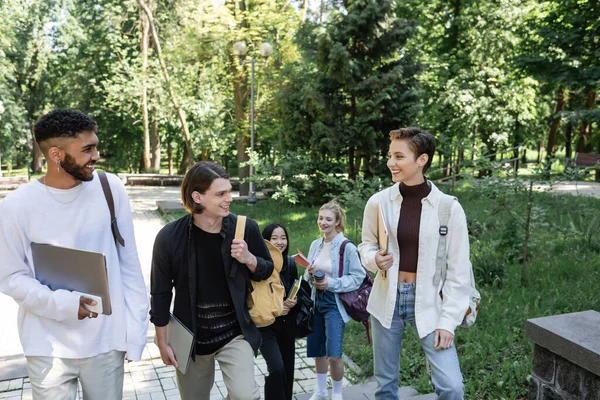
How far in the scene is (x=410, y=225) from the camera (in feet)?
10.1

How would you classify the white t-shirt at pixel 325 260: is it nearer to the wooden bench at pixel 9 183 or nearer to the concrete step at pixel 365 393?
the concrete step at pixel 365 393

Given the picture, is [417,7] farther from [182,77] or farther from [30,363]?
[30,363]

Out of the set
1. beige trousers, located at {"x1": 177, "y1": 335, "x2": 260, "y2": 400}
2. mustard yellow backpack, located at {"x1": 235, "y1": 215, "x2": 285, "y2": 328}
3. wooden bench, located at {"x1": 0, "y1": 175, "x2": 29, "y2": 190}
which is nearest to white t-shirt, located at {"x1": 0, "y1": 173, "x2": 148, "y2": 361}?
beige trousers, located at {"x1": 177, "y1": 335, "x2": 260, "y2": 400}

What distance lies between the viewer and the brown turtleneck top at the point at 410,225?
3.06m

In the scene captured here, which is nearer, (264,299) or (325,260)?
(264,299)

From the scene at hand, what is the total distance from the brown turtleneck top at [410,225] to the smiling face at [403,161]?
0.12 m

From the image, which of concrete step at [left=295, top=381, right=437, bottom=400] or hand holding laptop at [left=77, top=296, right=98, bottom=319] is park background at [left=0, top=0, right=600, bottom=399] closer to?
concrete step at [left=295, top=381, right=437, bottom=400]

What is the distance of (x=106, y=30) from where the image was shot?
1266 inches

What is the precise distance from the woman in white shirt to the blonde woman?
2.65 ft

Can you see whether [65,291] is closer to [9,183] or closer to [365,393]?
[365,393]

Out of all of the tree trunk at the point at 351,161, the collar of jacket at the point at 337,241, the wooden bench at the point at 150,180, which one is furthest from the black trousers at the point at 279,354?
the wooden bench at the point at 150,180

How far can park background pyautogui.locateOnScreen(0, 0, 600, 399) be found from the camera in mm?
6946

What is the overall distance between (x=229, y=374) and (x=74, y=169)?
1.39 m

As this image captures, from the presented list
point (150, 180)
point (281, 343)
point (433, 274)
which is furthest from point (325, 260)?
point (150, 180)
